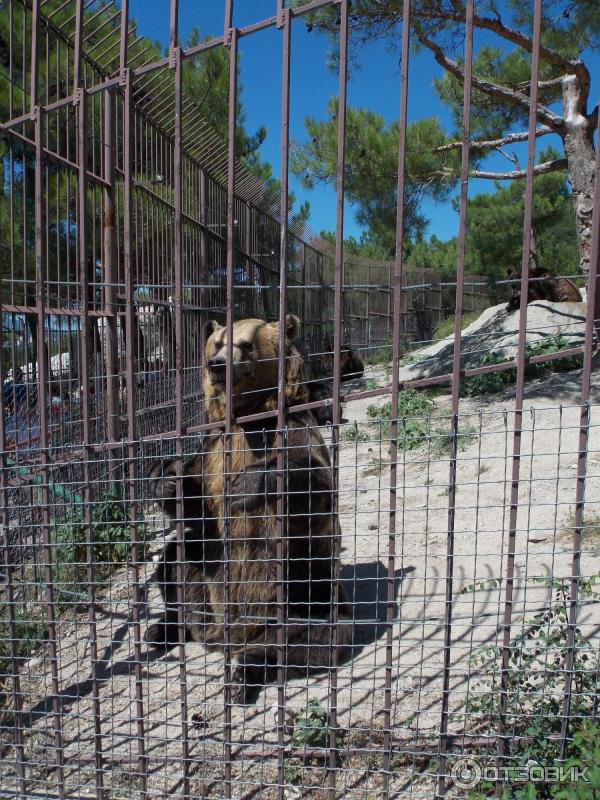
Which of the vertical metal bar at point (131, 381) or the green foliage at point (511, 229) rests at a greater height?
the green foliage at point (511, 229)

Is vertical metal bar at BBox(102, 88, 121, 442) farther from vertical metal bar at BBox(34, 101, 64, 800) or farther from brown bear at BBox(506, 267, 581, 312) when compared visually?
brown bear at BBox(506, 267, 581, 312)

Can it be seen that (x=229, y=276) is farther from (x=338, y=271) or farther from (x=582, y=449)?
(x=582, y=449)

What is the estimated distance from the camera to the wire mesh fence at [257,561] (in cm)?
231

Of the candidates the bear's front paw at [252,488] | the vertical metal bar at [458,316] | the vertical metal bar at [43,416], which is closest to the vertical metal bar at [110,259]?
the bear's front paw at [252,488]

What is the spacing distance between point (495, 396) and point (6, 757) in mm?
6821

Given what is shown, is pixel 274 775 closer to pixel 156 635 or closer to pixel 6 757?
pixel 6 757

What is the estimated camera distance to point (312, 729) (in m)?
2.54

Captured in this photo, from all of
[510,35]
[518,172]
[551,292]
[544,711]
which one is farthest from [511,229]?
[544,711]

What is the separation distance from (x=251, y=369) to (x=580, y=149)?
6522mm

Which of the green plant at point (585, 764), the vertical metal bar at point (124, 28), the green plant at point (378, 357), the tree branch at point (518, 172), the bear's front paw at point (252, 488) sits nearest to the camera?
the green plant at point (585, 764)

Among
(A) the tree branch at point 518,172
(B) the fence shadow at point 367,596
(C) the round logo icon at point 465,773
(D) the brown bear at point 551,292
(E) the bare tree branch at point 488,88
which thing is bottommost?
(B) the fence shadow at point 367,596

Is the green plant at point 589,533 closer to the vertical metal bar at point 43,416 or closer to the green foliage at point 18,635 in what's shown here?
the vertical metal bar at point 43,416

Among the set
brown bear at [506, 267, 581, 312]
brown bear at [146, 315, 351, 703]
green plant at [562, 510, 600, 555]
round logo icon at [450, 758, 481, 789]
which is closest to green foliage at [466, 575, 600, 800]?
round logo icon at [450, 758, 481, 789]

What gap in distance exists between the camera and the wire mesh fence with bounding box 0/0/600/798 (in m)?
2.31
